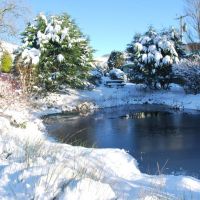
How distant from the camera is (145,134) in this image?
15484 mm

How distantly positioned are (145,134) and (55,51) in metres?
14.1

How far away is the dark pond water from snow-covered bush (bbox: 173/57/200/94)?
3782mm

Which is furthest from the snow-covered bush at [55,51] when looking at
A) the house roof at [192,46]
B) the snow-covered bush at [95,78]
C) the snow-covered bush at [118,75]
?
the house roof at [192,46]

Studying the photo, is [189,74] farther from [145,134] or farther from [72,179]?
[72,179]

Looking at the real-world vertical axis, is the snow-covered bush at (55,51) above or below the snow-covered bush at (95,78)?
above

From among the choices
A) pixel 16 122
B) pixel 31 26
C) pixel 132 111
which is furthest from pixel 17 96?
pixel 31 26

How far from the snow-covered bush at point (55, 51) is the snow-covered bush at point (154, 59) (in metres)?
4.02

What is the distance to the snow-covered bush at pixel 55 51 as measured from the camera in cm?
2688

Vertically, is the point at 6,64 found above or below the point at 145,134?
above

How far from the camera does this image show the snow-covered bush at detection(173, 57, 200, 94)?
27359 millimetres

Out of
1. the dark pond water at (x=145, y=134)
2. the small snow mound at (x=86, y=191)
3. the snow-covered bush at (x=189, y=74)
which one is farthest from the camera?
the snow-covered bush at (x=189, y=74)

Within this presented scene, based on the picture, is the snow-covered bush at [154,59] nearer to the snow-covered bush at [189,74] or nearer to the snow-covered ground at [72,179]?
the snow-covered bush at [189,74]

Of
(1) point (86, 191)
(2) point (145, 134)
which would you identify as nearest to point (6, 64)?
(2) point (145, 134)

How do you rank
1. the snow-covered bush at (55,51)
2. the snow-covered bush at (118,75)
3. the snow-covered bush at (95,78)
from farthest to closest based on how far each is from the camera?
1. the snow-covered bush at (118,75)
2. the snow-covered bush at (95,78)
3. the snow-covered bush at (55,51)
